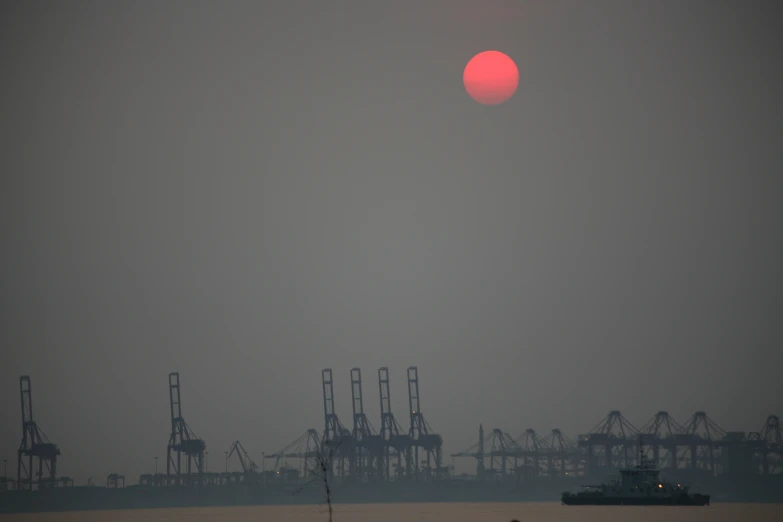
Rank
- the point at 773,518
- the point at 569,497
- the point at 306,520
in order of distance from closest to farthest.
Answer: the point at 773,518, the point at 306,520, the point at 569,497

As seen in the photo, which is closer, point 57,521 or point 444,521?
point 444,521

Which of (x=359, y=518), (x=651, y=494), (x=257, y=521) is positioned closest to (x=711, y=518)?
(x=651, y=494)

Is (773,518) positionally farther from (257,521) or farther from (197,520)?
(197,520)

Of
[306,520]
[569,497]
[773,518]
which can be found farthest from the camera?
[569,497]

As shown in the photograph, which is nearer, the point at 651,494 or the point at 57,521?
the point at 651,494

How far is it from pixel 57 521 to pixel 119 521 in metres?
14.1

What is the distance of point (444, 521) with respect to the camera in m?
164

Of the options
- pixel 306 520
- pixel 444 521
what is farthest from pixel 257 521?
pixel 444 521

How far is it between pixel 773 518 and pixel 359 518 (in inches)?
2439

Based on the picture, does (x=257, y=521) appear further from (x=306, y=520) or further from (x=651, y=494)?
(x=651, y=494)

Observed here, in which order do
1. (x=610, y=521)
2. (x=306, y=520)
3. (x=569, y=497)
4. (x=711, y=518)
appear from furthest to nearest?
(x=569, y=497), (x=306, y=520), (x=711, y=518), (x=610, y=521)

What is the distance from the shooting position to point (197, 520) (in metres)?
182

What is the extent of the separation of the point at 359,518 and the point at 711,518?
171ft

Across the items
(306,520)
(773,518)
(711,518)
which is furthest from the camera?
(306,520)
